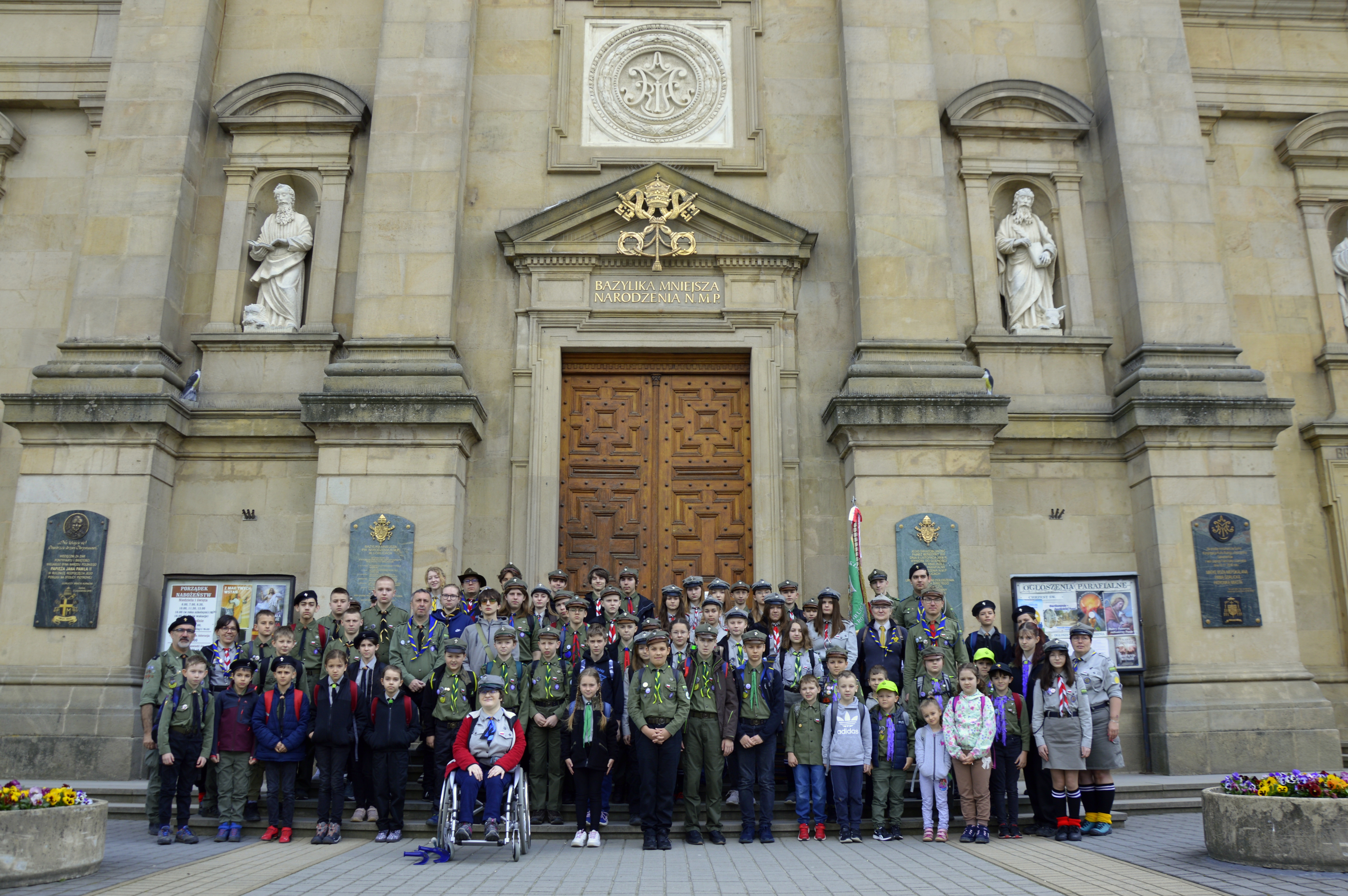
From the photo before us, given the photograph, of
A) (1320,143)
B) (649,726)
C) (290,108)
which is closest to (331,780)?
(649,726)

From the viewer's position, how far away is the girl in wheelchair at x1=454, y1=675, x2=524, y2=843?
8.44m

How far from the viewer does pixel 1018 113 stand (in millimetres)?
15539

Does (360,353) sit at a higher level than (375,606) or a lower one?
higher

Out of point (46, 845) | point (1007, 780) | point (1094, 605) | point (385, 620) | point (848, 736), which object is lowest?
point (46, 845)

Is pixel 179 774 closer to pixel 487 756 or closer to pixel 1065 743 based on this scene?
pixel 487 756

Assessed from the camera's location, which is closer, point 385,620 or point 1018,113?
point 385,620

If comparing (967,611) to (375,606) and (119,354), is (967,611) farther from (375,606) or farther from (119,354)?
(119,354)

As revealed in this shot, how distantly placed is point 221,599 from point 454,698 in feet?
17.2

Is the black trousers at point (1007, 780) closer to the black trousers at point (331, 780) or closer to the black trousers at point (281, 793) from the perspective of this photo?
the black trousers at point (331, 780)

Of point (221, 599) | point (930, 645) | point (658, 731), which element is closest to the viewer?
point (658, 731)

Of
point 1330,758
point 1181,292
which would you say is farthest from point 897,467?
point 1330,758

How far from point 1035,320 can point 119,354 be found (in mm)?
12532

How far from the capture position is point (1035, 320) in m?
14.8

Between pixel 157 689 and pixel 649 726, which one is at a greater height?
pixel 157 689
